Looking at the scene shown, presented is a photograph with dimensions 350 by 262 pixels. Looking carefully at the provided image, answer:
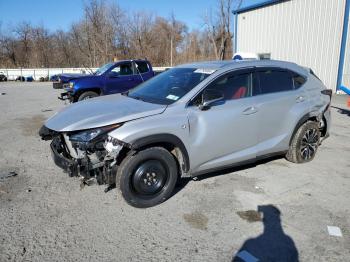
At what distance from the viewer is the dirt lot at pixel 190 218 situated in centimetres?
316

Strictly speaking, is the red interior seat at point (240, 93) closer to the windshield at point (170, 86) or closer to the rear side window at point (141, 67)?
the windshield at point (170, 86)

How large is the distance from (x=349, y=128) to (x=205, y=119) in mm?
6230

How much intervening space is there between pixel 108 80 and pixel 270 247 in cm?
924

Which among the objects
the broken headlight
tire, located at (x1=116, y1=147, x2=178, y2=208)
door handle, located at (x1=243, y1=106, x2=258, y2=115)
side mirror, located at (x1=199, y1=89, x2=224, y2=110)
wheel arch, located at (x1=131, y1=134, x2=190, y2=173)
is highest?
side mirror, located at (x1=199, y1=89, x2=224, y2=110)

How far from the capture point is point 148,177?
3.98 m

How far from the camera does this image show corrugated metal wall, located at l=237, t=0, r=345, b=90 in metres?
16.0

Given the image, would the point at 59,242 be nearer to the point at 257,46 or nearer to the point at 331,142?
the point at 331,142

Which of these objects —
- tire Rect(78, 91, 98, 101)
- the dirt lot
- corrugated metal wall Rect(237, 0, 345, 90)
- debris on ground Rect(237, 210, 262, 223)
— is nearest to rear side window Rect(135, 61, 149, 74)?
tire Rect(78, 91, 98, 101)

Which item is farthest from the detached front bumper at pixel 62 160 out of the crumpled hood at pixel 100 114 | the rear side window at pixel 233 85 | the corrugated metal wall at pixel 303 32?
the corrugated metal wall at pixel 303 32

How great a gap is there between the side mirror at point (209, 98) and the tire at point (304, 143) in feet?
6.50

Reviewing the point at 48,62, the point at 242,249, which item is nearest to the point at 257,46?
the point at 242,249

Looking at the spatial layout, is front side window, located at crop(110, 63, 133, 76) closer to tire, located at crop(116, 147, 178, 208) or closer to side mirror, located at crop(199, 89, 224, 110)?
side mirror, located at crop(199, 89, 224, 110)

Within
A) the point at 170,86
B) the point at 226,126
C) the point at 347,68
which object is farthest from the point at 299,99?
the point at 347,68

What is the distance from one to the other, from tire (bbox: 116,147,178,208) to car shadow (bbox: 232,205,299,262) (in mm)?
1272
